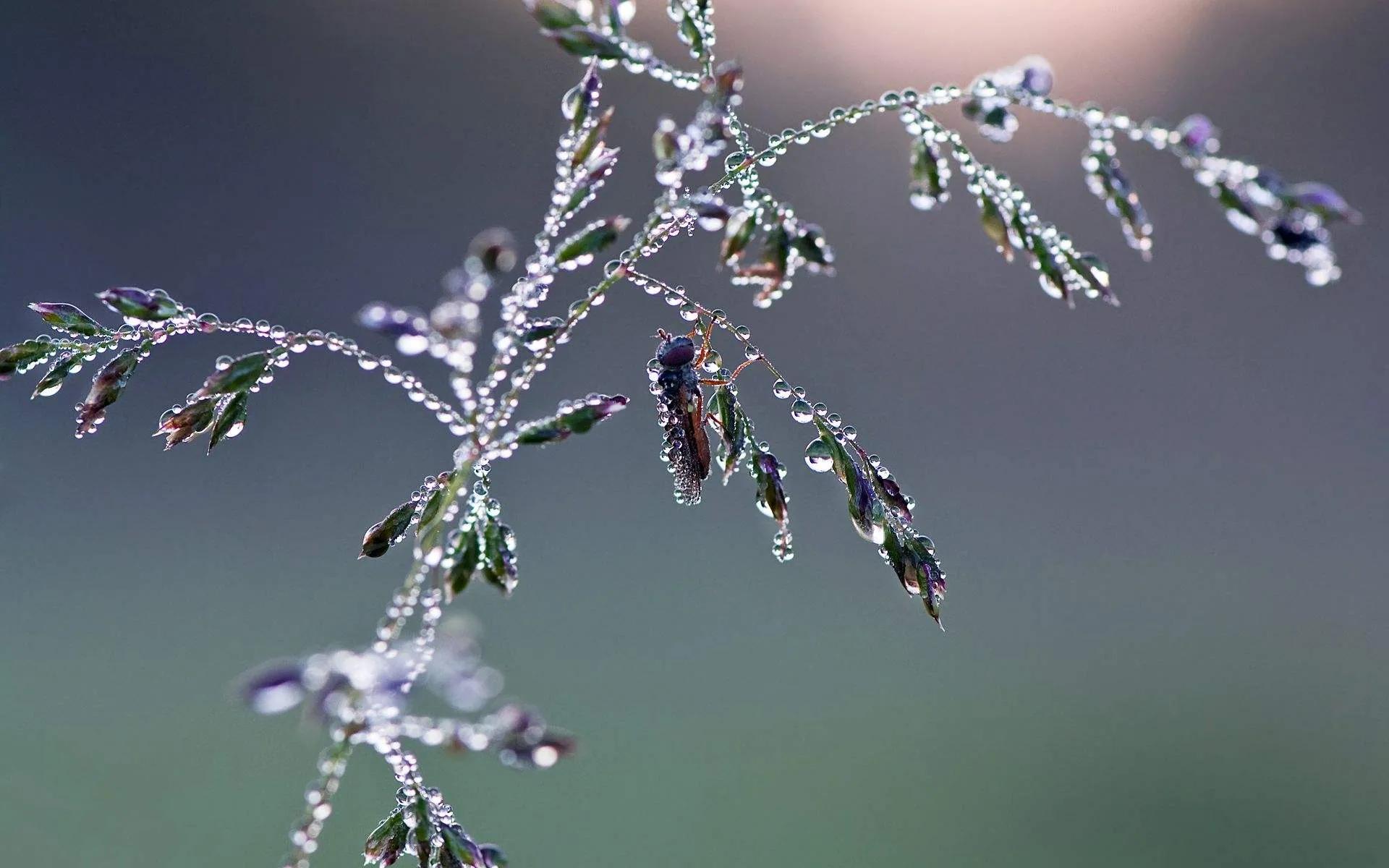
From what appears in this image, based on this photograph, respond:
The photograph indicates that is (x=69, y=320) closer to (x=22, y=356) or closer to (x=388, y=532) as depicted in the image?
(x=22, y=356)

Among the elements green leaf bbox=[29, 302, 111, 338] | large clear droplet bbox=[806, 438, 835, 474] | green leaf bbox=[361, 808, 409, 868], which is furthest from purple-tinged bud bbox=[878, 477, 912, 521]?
green leaf bbox=[29, 302, 111, 338]

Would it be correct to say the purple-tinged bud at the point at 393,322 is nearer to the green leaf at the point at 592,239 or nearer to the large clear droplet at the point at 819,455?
the green leaf at the point at 592,239

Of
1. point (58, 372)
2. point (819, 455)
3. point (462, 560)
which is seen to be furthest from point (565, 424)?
point (58, 372)

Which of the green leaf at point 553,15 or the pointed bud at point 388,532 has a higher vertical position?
the green leaf at point 553,15

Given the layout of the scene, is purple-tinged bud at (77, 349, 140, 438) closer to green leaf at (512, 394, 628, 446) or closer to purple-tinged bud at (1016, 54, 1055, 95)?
green leaf at (512, 394, 628, 446)

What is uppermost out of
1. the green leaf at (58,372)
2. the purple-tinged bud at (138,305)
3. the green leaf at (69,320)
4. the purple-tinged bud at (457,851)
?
the green leaf at (69,320)

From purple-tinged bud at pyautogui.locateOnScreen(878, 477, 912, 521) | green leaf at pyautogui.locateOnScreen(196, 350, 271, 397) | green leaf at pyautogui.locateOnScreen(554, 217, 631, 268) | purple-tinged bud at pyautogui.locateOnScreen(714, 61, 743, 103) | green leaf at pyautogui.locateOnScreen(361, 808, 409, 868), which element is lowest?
green leaf at pyautogui.locateOnScreen(361, 808, 409, 868)

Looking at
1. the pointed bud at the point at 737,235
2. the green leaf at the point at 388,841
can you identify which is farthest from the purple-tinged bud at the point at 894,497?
the green leaf at the point at 388,841

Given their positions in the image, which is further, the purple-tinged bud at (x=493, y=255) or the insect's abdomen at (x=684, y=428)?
the insect's abdomen at (x=684, y=428)
